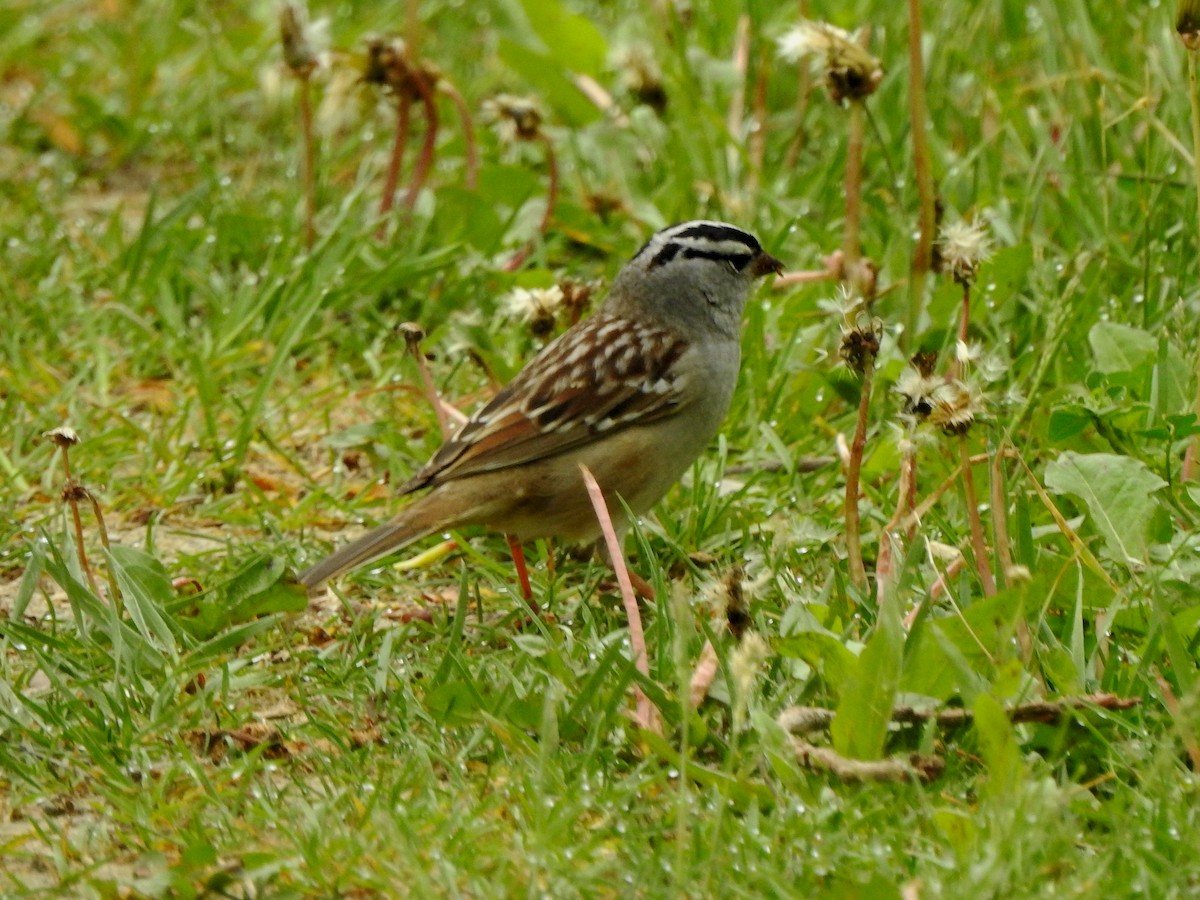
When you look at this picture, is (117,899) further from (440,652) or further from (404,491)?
(404,491)

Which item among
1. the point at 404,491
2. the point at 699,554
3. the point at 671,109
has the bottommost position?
the point at 699,554

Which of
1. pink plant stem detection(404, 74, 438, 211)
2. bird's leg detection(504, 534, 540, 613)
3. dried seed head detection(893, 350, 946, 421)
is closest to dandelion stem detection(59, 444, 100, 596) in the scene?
bird's leg detection(504, 534, 540, 613)

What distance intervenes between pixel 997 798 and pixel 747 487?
5.67 feet

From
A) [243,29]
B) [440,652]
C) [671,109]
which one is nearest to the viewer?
[440,652]

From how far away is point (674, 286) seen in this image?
4.68m

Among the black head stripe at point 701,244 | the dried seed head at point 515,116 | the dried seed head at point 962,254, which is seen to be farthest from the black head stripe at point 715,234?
the dried seed head at point 515,116

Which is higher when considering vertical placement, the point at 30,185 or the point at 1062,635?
the point at 30,185

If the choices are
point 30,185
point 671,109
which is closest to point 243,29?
point 30,185

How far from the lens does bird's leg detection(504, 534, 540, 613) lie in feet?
13.2

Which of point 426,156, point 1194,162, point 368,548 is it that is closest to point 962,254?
point 1194,162

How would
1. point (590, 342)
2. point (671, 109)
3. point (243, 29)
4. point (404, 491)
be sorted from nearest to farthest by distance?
point (404, 491), point (590, 342), point (671, 109), point (243, 29)

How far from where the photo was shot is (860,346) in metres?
3.45

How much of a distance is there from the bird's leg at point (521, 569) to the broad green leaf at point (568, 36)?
291 centimetres

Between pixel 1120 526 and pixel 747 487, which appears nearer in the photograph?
pixel 1120 526
